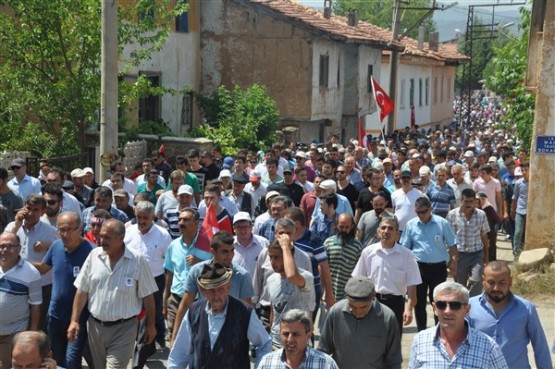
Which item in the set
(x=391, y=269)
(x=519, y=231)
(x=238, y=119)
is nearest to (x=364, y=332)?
(x=391, y=269)

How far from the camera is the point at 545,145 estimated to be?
16.0 metres

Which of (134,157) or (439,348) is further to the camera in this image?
(134,157)

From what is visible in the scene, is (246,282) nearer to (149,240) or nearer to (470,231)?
(149,240)

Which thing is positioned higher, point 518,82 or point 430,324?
point 518,82

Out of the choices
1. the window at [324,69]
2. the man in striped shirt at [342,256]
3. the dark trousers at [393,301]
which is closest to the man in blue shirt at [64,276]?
the man in striped shirt at [342,256]

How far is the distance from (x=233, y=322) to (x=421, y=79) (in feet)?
162

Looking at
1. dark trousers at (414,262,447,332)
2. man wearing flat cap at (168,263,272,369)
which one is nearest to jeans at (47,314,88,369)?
man wearing flat cap at (168,263,272,369)

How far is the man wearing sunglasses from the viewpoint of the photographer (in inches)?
249

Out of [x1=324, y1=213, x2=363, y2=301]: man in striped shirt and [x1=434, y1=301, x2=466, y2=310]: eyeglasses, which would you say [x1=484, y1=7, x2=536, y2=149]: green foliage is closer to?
[x1=324, y1=213, x2=363, y2=301]: man in striped shirt

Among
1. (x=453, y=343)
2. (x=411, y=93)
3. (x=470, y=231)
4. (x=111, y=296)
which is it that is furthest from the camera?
(x=411, y=93)

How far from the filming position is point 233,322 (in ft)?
22.8

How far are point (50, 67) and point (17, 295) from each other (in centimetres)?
1271

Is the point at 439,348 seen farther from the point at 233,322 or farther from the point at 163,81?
the point at 163,81

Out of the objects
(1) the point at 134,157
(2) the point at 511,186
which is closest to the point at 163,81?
(1) the point at 134,157
